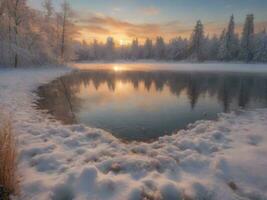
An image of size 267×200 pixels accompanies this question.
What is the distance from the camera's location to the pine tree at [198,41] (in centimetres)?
5416

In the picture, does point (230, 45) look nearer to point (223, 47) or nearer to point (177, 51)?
point (223, 47)

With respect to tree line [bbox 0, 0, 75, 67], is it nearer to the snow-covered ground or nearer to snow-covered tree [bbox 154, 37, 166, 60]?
the snow-covered ground

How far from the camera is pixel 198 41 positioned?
2140 inches

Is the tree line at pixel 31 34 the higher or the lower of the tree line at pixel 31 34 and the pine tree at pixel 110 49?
the lower

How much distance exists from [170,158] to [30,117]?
15.7 feet

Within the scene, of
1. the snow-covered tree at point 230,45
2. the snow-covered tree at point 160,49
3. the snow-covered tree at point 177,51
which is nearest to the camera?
the snow-covered tree at point 230,45

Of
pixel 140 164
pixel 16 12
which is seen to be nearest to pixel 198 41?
pixel 16 12

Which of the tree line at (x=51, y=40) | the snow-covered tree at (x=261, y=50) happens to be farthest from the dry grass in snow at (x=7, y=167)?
the snow-covered tree at (x=261, y=50)

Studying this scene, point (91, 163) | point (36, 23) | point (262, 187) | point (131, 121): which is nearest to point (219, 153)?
point (262, 187)

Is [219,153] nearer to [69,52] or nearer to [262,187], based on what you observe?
[262,187]

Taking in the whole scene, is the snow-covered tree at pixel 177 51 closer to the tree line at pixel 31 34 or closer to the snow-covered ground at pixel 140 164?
the tree line at pixel 31 34

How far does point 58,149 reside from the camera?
4.08 meters

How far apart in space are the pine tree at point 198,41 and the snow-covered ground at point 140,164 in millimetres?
53307

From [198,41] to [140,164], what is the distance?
188 feet
